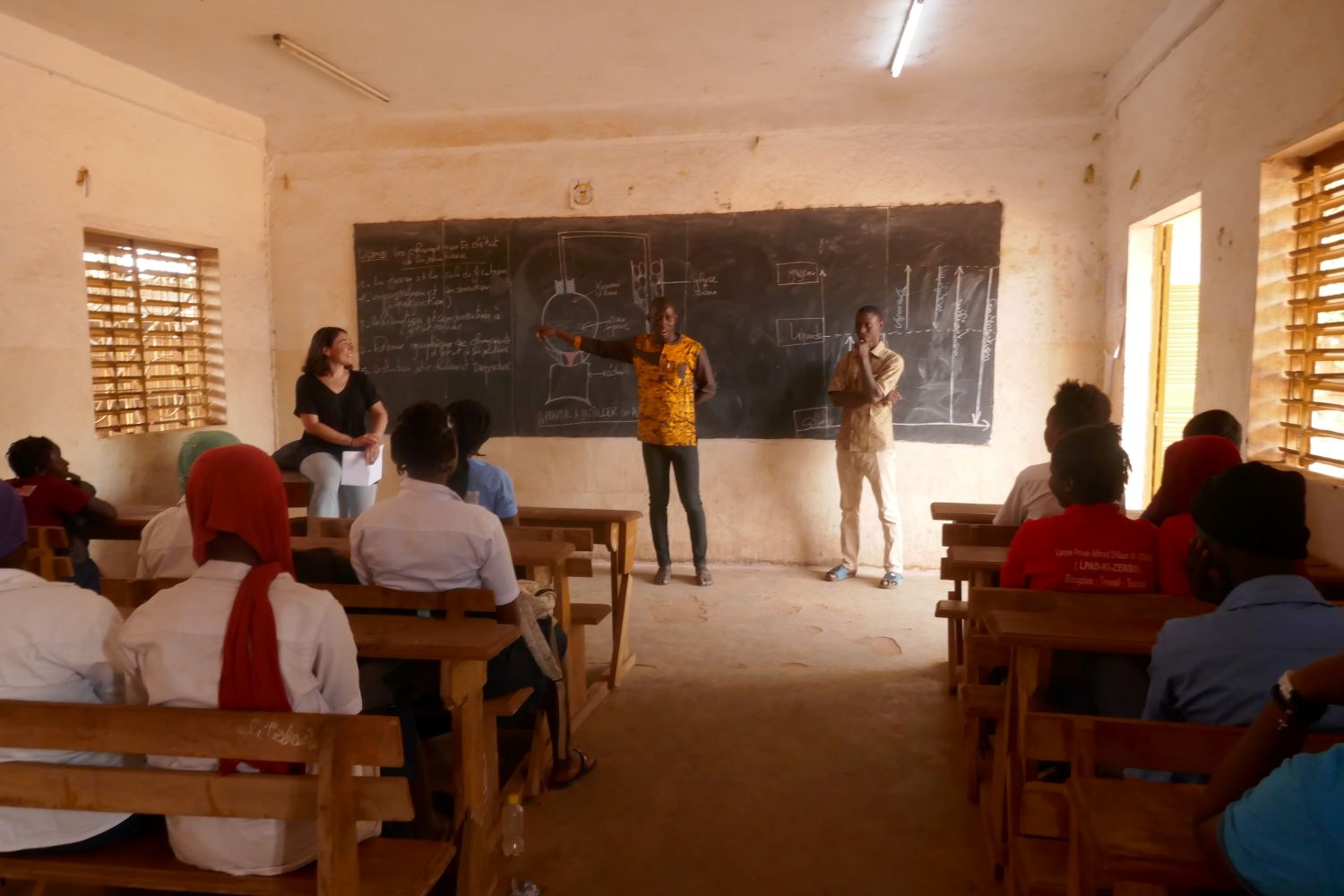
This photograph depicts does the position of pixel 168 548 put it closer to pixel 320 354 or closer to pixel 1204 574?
pixel 320 354

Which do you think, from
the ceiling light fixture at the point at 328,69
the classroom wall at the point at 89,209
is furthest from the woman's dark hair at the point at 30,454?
the ceiling light fixture at the point at 328,69

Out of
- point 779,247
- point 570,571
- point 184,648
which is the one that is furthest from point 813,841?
point 779,247

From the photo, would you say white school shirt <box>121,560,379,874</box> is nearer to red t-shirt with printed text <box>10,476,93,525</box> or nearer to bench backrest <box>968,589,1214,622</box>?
bench backrest <box>968,589,1214,622</box>

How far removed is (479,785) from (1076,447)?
5.59 feet

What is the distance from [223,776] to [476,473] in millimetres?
1910

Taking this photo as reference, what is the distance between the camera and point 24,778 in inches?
55.2

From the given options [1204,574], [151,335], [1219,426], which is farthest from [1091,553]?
[151,335]

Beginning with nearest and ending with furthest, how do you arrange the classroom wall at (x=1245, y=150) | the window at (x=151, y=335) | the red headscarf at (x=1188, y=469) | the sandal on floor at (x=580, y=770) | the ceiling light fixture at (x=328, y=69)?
1. the red headscarf at (x=1188, y=469)
2. the sandal on floor at (x=580, y=770)
3. the classroom wall at (x=1245, y=150)
4. the ceiling light fixture at (x=328, y=69)
5. the window at (x=151, y=335)

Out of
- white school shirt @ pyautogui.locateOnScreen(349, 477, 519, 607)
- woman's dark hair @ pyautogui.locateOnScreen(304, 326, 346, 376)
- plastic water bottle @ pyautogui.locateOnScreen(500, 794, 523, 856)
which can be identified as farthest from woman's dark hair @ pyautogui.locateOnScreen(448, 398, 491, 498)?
woman's dark hair @ pyautogui.locateOnScreen(304, 326, 346, 376)

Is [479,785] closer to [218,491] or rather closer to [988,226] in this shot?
[218,491]

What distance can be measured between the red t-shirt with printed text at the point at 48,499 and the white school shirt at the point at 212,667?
2333 millimetres

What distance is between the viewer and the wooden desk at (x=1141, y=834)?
1.12 m

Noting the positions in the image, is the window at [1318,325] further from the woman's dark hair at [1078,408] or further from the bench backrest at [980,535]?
the bench backrest at [980,535]

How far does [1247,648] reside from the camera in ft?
4.55
